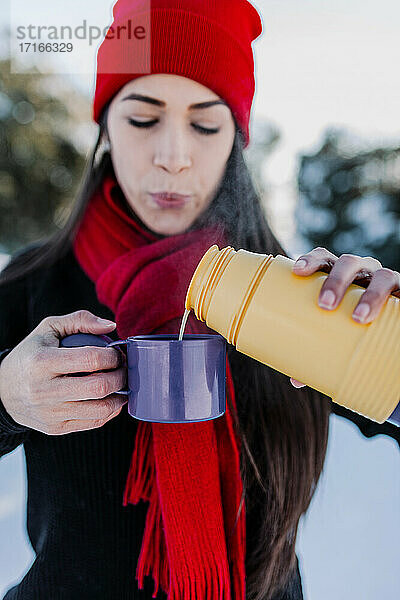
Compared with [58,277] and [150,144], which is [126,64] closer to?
[150,144]

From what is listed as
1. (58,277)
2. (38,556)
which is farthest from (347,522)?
(58,277)

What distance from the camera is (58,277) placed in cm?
78

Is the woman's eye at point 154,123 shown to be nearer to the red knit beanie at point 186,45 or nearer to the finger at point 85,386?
the red knit beanie at point 186,45

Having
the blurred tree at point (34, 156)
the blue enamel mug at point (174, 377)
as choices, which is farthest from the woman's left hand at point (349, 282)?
the blurred tree at point (34, 156)

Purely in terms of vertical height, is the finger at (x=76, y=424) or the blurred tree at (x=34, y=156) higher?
the blurred tree at (x=34, y=156)

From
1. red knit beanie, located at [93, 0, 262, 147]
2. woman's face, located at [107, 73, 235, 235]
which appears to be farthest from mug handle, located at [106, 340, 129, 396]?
red knit beanie, located at [93, 0, 262, 147]

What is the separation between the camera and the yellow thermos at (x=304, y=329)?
47 cm

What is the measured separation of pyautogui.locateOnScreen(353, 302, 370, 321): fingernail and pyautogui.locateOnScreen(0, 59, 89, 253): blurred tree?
462 millimetres

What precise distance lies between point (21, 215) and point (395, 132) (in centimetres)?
53

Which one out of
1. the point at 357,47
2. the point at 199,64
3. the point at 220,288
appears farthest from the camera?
the point at 357,47

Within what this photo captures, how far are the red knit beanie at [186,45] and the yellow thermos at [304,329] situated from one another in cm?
25

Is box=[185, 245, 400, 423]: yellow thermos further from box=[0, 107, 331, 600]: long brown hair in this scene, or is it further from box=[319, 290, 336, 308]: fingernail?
box=[0, 107, 331, 600]: long brown hair

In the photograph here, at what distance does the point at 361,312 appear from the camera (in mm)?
460

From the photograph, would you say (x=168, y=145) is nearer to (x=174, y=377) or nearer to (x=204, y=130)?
(x=204, y=130)
